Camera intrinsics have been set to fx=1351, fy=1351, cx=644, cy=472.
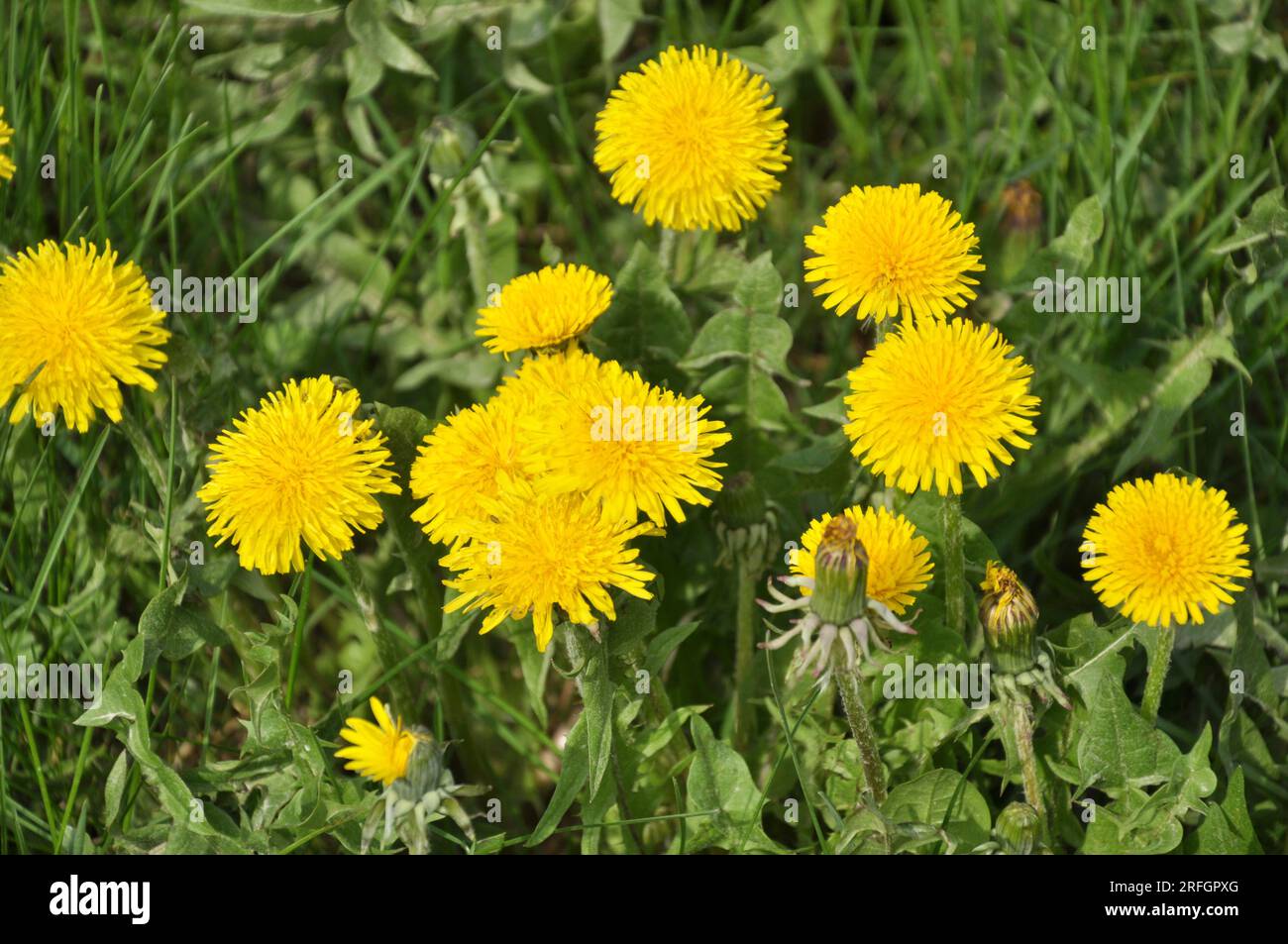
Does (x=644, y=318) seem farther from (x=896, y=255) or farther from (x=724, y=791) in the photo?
(x=724, y=791)

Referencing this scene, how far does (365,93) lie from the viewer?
315 cm

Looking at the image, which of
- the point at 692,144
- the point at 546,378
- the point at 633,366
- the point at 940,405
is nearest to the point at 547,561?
the point at 546,378

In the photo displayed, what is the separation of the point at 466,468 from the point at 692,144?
73 centimetres

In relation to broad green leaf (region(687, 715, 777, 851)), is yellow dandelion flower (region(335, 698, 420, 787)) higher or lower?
higher

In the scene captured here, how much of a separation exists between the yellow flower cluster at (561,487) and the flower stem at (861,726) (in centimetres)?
32

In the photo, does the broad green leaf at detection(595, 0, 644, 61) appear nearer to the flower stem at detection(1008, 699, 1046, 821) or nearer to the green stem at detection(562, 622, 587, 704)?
the green stem at detection(562, 622, 587, 704)

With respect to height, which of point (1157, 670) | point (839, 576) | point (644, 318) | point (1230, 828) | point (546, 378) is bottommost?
point (1230, 828)

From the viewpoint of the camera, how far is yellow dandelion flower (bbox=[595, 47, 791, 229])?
93.2 inches

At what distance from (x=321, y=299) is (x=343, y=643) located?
863 mm

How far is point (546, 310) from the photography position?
87.7 inches

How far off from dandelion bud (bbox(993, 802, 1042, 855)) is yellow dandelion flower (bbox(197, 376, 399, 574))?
3.44ft

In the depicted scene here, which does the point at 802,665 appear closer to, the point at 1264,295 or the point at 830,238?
the point at 830,238

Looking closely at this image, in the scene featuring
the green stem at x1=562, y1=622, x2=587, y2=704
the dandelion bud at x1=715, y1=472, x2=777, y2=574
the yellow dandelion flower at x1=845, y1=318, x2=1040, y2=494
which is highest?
the yellow dandelion flower at x1=845, y1=318, x2=1040, y2=494

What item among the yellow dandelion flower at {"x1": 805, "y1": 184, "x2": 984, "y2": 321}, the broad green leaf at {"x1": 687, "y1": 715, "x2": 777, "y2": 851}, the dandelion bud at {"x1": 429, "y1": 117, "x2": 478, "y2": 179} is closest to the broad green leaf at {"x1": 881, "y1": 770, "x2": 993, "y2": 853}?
the broad green leaf at {"x1": 687, "y1": 715, "x2": 777, "y2": 851}
